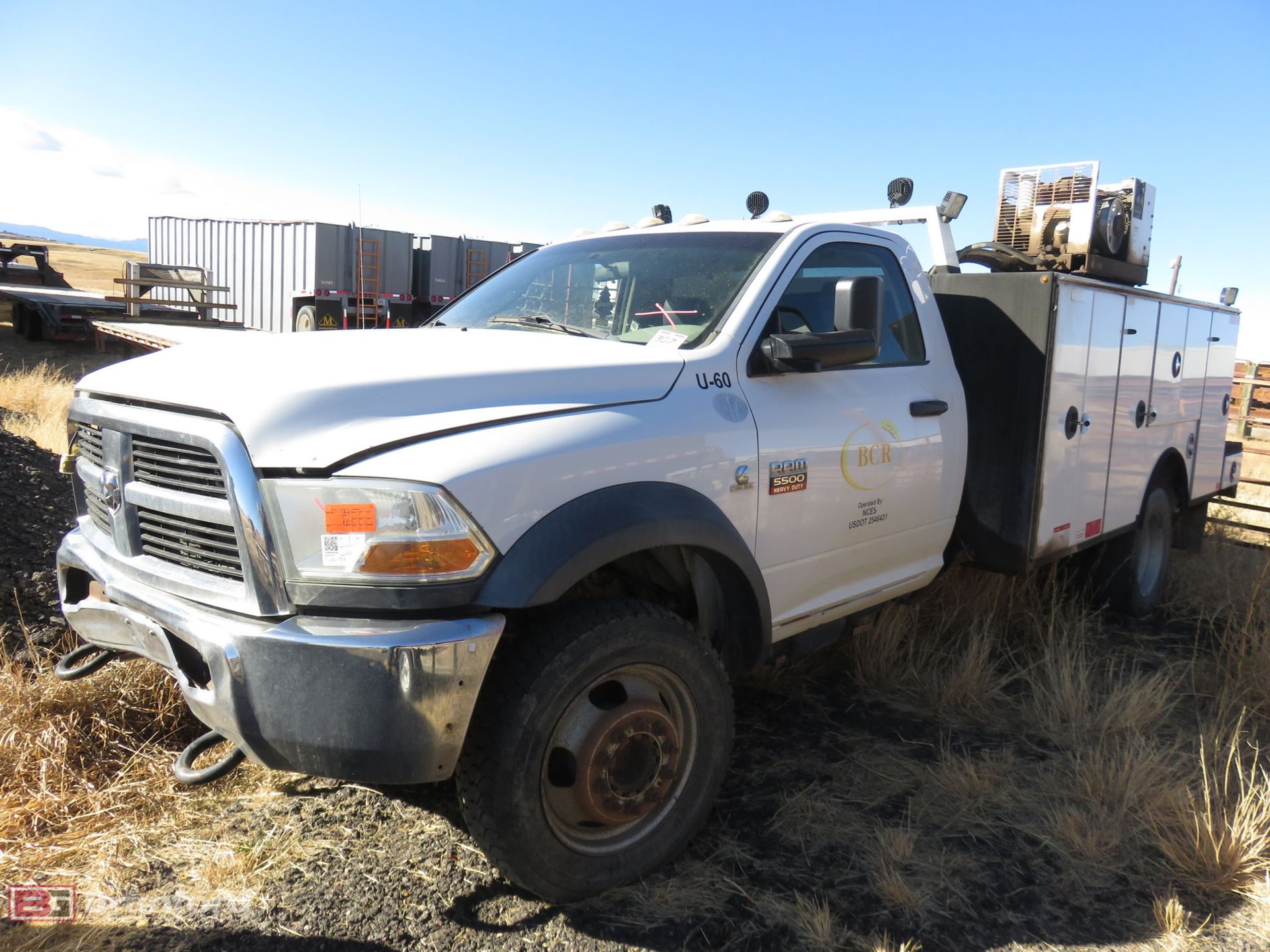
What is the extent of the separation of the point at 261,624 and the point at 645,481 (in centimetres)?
108

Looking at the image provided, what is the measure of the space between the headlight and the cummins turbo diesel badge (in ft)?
4.03

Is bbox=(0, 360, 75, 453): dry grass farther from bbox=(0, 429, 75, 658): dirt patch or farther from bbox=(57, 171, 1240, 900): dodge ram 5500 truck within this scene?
bbox=(57, 171, 1240, 900): dodge ram 5500 truck

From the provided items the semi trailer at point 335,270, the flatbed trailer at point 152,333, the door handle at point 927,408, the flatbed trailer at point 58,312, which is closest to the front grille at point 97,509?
the door handle at point 927,408

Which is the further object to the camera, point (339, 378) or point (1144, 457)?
point (1144, 457)

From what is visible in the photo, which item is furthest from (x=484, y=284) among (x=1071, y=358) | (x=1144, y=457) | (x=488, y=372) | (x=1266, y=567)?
(x=1266, y=567)

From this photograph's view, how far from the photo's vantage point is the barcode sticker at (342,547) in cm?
226

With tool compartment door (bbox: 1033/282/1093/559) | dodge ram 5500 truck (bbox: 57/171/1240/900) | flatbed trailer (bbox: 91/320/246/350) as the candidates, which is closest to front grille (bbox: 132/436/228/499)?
dodge ram 5500 truck (bbox: 57/171/1240/900)

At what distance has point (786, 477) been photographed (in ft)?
10.5

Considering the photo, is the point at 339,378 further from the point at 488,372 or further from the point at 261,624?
the point at 261,624

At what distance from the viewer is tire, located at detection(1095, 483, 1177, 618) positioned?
5.73m

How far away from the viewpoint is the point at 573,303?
3.64m

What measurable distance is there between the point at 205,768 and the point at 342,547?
0.99 metres

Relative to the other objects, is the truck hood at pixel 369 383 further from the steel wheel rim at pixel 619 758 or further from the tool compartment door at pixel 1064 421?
the tool compartment door at pixel 1064 421

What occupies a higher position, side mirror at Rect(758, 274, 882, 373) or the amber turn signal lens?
side mirror at Rect(758, 274, 882, 373)
